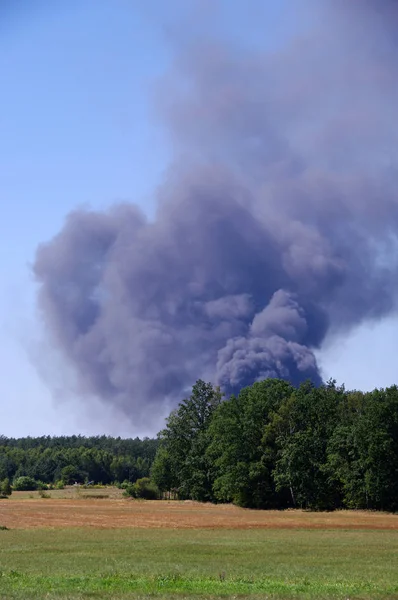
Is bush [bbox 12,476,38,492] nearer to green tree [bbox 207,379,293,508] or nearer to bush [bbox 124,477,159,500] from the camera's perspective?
bush [bbox 124,477,159,500]

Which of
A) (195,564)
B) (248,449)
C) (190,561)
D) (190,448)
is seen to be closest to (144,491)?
(190,448)

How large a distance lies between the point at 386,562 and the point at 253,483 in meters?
72.9

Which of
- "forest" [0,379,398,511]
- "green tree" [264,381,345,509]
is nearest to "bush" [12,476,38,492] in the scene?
"forest" [0,379,398,511]

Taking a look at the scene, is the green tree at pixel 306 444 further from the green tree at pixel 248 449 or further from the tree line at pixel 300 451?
the green tree at pixel 248 449

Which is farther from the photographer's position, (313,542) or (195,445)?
(195,445)

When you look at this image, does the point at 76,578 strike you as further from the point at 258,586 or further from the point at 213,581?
the point at 258,586

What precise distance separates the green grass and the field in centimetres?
4

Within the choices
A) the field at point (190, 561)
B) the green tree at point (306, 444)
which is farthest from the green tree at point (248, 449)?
the field at point (190, 561)

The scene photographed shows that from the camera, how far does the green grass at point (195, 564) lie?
2042 centimetres

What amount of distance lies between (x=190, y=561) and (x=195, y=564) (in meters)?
1.60

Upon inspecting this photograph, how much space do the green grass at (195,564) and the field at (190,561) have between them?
36 mm

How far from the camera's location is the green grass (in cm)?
2042

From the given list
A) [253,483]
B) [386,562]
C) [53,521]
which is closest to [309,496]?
[253,483]

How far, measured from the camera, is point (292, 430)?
104312 mm
